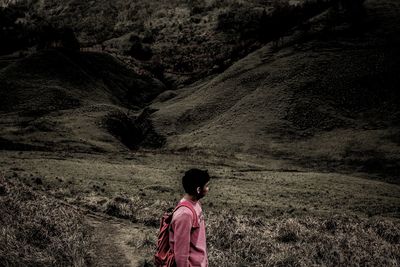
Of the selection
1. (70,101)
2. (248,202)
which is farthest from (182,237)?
(70,101)

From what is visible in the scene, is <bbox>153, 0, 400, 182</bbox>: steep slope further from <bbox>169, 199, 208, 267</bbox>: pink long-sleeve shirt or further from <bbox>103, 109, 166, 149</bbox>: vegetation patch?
<bbox>169, 199, 208, 267</bbox>: pink long-sleeve shirt

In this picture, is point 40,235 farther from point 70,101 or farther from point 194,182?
point 70,101

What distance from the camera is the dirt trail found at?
9.27 meters

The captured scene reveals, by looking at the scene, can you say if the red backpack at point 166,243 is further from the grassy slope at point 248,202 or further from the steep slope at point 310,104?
the steep slope at point 310,104

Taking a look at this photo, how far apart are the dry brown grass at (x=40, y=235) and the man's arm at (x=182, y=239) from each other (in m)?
4.08

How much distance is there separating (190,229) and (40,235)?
557 cm

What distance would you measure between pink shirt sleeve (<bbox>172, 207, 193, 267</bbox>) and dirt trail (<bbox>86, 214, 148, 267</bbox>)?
16.1ft

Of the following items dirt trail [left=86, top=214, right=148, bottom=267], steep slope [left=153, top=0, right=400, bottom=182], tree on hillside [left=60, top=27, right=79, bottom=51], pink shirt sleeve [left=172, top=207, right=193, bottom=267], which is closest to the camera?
pink shirt sleeve [left=172, top=207, right=193, bottom=267]

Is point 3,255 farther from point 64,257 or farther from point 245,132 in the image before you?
point 245,132

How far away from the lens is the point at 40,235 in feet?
29.3

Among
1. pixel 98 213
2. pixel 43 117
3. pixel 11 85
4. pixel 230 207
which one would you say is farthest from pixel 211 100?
pixel 98 213

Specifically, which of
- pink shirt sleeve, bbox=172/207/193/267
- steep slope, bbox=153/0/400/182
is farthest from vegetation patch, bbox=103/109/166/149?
pink shirt sleeve, bbox=172/207/193/267

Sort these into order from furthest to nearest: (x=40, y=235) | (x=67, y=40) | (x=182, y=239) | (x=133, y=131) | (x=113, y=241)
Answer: (x=67, y=40), (x=133, y=131), (x=113, y=241), (x=40, y=235), (x=182, y=239)

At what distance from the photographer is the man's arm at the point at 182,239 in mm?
4555
